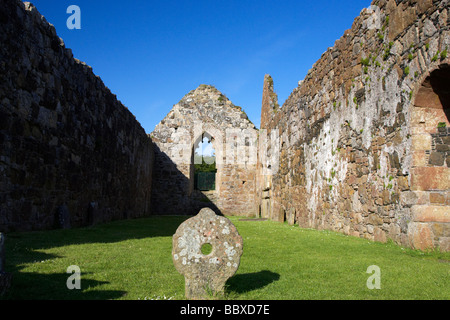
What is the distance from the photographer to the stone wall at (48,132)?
5.96m

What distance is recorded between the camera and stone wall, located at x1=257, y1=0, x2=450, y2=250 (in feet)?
19.2

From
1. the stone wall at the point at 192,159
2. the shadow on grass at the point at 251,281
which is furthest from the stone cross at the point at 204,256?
the stone wall at the point at 192,159

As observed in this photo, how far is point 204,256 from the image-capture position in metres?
3.29

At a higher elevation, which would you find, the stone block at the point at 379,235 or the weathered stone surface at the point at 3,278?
the weathered stone surface at the point at 3,278

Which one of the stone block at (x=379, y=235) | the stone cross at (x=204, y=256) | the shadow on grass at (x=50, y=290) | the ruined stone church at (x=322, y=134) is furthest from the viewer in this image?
the stone block at (x=379, y=235)

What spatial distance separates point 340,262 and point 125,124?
986 centimetres

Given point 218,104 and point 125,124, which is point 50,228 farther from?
point 218,104

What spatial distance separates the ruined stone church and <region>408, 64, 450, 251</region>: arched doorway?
0.05 feet

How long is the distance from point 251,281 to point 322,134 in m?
7.15

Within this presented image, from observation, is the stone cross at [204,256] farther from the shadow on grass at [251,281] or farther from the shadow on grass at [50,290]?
the shadow on grass at [50,290]

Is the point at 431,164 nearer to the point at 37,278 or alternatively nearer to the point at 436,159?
the point at 436,159

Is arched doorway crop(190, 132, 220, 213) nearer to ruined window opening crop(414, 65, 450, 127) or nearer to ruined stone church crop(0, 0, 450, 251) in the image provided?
ruined stone church crop(0, 0, 450, 251)

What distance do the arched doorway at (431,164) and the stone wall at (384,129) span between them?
1 cm

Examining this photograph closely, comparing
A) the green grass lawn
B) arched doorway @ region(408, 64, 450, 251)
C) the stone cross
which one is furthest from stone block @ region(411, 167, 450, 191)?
the stone cross
